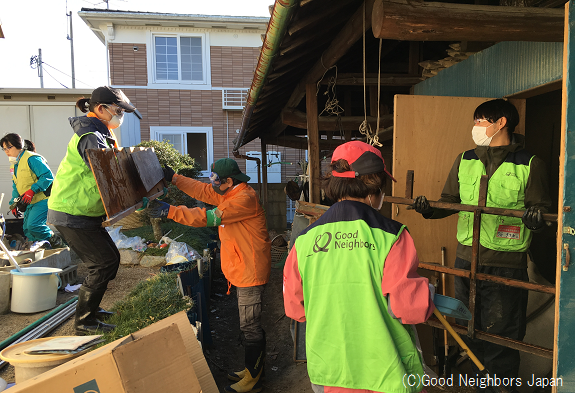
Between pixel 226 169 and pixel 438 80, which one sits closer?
pixel 226 169

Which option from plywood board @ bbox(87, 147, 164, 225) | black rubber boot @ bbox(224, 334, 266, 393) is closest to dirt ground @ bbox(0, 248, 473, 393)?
black rubber boot @ bbox(224, 334, 266, 393)

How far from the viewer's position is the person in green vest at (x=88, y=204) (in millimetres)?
2900

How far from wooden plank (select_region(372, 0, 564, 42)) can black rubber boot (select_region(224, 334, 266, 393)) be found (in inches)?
106

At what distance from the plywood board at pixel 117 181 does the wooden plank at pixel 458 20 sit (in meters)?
1.92

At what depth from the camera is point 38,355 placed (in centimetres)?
239

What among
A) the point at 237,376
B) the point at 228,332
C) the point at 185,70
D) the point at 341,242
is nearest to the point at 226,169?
the point at 237,376

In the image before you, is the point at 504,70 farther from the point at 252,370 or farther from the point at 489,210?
the point at 252,370

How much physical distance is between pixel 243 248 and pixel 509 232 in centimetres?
207

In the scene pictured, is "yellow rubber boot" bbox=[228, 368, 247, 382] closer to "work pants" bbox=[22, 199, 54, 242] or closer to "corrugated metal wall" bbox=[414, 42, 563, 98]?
"corrugated metal wall" bbox=[414, 42, 563, 98]

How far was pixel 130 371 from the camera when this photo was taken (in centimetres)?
202

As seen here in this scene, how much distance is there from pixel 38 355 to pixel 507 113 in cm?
345

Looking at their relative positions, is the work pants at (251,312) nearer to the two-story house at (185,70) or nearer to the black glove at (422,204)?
the black glove at (422,204)

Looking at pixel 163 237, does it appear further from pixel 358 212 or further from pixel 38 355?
pixel 358 212

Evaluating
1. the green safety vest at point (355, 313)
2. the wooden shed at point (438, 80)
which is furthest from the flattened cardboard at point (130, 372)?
the wooden shed at point (438, 80)
